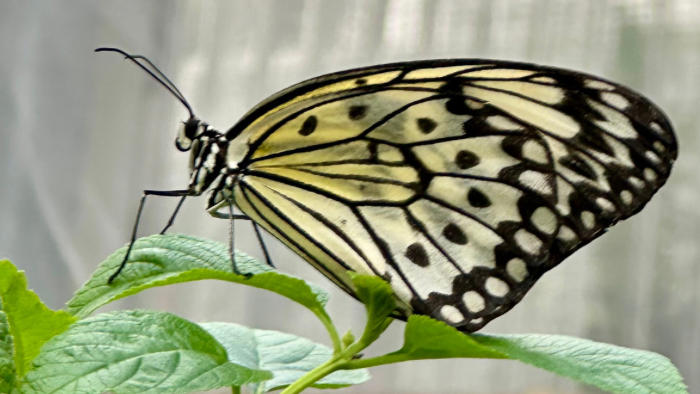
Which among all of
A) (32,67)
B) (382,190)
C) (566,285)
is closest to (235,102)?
(32,67)

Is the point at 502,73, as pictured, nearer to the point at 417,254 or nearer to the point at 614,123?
the point at 614,123

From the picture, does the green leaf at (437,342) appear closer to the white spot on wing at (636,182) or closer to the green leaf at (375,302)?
the green leaf at (375,302)

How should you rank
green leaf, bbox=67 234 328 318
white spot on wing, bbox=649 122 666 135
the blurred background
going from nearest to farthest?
green leaf, bbox=67 234 328 318
white spot on wing, bbox=649 122 666 135
the blurred background

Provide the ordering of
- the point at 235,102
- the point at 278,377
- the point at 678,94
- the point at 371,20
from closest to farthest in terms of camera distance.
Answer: the point at 278,377 < the point at 678,94 < the point at 371,20 < the point at 235,102

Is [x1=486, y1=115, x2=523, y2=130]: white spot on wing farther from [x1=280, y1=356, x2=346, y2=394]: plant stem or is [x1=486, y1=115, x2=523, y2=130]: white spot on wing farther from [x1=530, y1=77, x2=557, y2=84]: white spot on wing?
[x1=280, y1=356, x2=346, y2=394]: plant stem

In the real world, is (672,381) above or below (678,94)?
below

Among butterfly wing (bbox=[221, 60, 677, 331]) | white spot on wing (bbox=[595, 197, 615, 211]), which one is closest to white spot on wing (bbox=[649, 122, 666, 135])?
butterfly wing (bbox=[221, 60, 677, 331])

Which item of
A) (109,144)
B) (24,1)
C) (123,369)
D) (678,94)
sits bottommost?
(123,369)

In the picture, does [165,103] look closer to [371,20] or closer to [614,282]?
[371,20]
